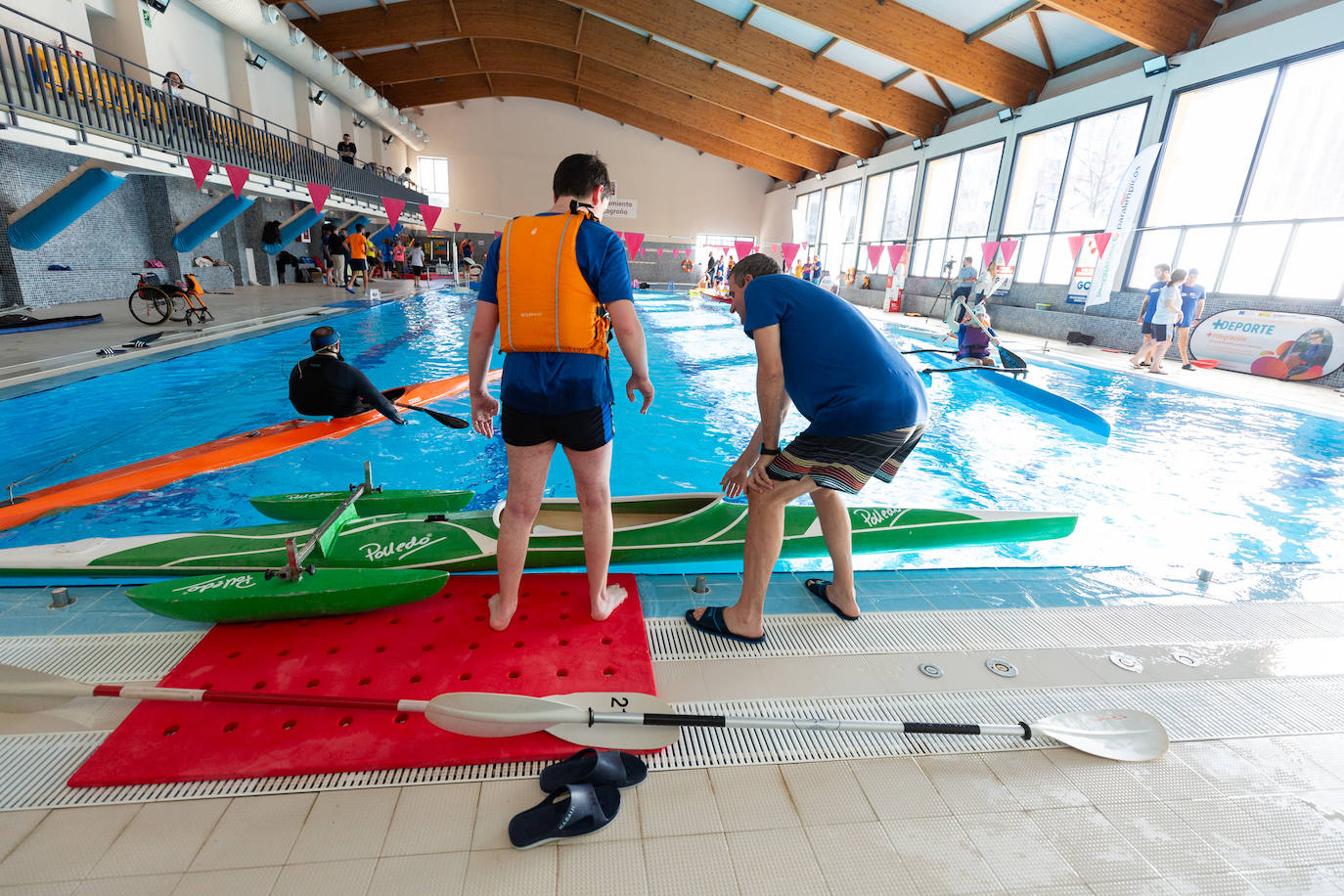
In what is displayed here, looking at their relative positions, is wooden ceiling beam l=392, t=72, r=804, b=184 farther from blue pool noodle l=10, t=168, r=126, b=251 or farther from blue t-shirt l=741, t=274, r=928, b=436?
blue t-shirt l=741, t=274, r=928, b=436

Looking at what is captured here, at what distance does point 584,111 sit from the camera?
3206cm

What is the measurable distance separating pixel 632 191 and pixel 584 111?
4.64m

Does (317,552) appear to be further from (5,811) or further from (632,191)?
(632,191)

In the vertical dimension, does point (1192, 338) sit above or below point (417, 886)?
above

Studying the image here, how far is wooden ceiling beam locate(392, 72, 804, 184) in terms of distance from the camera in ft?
93.1

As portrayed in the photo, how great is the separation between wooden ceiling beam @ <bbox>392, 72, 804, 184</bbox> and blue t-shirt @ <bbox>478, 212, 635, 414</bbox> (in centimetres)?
2984

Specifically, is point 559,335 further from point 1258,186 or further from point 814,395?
point 1258,186

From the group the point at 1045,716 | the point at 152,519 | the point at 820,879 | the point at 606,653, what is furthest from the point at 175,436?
the point at 1045,716

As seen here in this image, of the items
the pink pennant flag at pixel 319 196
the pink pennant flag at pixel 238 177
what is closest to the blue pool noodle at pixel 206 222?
the pink pennant flag at pixel 319 196

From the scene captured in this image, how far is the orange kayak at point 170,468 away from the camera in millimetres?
3584

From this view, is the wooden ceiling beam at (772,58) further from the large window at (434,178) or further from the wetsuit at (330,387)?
the large window at (434,178)

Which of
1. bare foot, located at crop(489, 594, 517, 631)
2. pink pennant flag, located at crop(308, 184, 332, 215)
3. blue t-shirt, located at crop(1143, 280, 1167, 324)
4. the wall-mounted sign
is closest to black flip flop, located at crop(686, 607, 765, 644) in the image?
bare foot, located at crop(489, 594, 517, 631)

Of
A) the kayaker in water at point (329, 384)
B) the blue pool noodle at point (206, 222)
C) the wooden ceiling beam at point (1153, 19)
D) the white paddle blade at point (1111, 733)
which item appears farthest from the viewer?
the blue pool noodle at point (206, 222)

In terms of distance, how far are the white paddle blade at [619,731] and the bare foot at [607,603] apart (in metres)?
0.55
